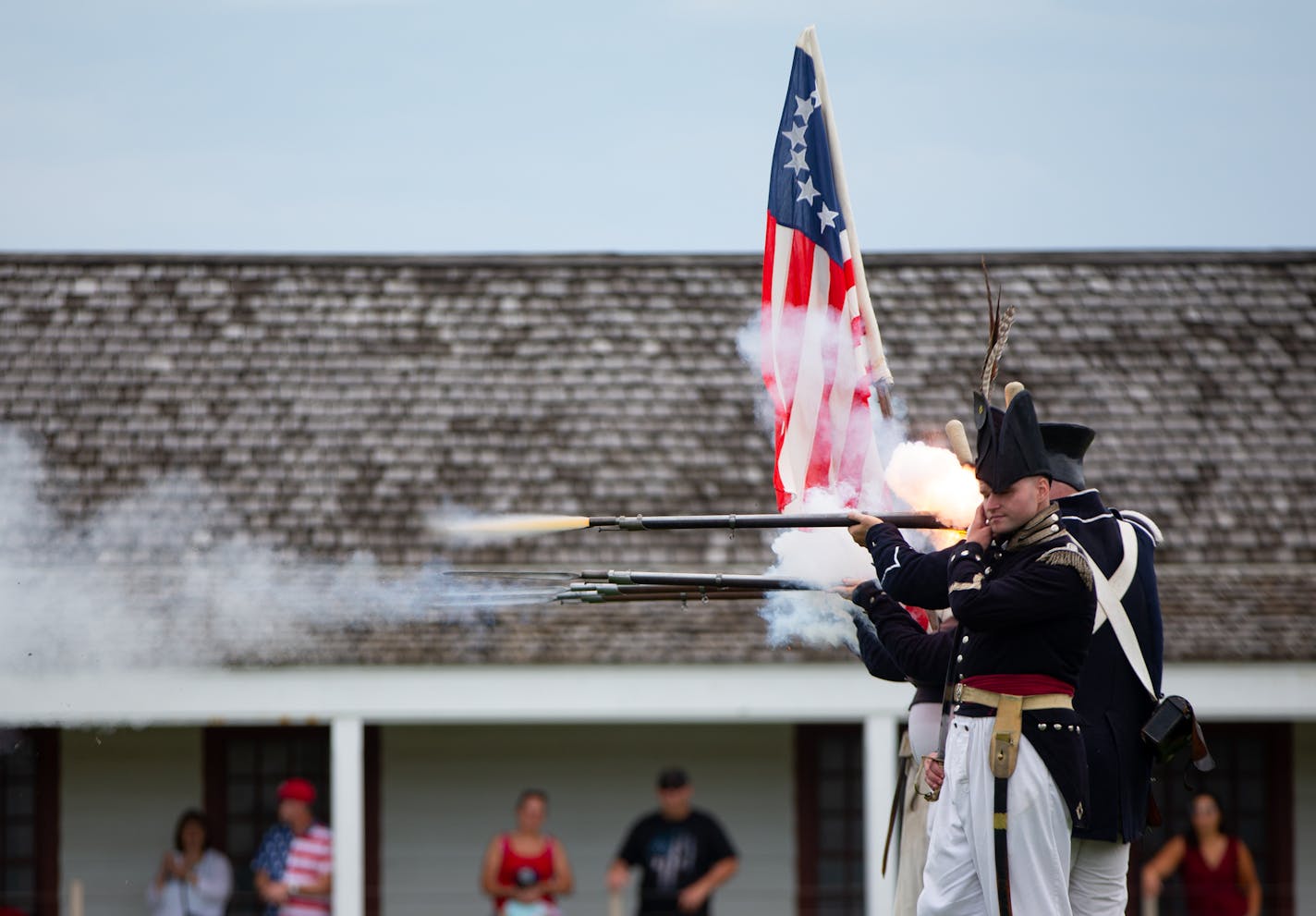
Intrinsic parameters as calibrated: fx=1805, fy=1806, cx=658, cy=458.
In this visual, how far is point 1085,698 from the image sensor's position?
537cm

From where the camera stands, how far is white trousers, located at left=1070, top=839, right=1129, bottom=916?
209 inches

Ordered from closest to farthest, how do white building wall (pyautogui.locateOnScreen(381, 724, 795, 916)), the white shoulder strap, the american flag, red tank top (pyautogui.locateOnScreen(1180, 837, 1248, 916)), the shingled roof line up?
1. the white shoulder strap
2. the american flag
3. red tank top (pyautogui.locateOnScreen(1180, 837, 1248, 916))
4. the shingled roof
5. white building wall (pyautogui.locateOnScreen(381, 724, 795, 916))

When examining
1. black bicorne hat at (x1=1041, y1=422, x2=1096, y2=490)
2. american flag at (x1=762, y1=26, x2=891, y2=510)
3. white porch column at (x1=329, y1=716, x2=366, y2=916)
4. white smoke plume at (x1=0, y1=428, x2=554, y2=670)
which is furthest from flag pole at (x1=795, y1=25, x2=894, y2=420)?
white porch column at (x1=329, y1=716, x2=366, y2=916)

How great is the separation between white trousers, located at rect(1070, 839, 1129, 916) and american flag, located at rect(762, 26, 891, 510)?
66.8 inches

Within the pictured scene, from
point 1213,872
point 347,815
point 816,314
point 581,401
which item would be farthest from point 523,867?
point 816,314

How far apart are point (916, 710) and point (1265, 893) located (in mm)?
8526

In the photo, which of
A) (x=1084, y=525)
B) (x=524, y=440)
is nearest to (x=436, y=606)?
(x=524, y=440)

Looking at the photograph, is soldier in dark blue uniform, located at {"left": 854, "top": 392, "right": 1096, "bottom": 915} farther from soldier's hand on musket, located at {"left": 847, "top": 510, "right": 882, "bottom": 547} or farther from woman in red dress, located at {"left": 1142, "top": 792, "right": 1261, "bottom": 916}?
woman in red dress, located at {"left": 1142, "top": 792, "right": 1261, "bottom": 916}

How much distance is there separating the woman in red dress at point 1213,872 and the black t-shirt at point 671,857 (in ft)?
10.4

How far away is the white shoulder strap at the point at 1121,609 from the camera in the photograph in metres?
5.36

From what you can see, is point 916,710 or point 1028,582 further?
point 916,710

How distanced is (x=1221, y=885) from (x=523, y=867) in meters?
4.55

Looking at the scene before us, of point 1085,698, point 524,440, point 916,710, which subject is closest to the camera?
point 1085,698

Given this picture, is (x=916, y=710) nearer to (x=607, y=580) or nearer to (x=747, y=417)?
(x=607, y=580)
